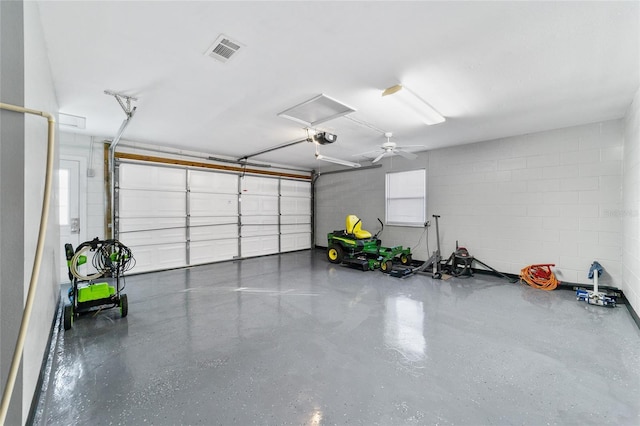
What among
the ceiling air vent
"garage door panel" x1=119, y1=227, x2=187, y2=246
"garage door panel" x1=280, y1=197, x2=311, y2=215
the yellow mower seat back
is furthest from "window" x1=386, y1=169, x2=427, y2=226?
"garage door panel" x1=119, y1=227, x2=187, y2=246

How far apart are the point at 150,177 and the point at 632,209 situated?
8207 mm

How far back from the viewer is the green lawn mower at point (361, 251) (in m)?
5.79

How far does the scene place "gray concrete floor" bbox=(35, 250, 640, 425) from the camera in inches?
68.2

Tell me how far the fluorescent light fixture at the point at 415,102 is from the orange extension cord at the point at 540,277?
3382 mm

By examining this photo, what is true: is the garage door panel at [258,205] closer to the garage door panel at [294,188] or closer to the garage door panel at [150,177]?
the garage door panel at [294,188]

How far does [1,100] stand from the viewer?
117cm

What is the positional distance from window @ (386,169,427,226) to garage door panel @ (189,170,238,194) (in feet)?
14.1

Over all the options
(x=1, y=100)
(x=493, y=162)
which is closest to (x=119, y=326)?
(x=1, y=100)

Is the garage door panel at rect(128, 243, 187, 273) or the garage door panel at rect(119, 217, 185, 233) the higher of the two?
the garage door panel at rect(119, 217, 185, 233)

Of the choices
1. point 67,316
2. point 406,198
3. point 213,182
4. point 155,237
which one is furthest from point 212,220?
point 406,198

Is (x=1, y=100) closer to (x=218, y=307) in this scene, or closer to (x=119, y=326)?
(x=119, y=326)

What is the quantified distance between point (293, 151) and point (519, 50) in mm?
4643

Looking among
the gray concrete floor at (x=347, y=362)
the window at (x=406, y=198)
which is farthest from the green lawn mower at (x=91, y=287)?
the window at (x=406, y=198)

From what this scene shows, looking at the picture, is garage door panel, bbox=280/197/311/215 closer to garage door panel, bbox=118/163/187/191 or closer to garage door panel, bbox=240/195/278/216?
garage door panel, bbox=240/195/278/216
